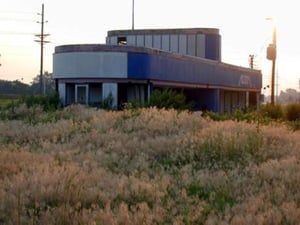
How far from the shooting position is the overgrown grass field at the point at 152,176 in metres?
7.53

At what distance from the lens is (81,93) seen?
35031mm

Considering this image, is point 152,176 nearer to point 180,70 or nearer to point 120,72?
point 120,72

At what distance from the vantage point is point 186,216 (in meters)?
7.64

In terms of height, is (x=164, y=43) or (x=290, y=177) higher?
(x=164, y=43)

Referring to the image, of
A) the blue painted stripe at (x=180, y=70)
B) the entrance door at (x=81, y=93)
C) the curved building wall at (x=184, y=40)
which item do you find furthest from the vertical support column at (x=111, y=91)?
the curved building wall at (x=184, y=40)

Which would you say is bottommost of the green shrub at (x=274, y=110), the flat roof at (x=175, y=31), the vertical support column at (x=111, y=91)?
the green shrub at (x=274, y=110)

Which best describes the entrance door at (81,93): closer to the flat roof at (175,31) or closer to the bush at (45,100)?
the bush at (45,100)

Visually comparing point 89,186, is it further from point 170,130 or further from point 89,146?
point 170,130

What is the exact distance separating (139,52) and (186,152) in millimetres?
21468

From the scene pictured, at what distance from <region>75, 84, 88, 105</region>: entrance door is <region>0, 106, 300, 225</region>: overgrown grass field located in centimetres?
1698

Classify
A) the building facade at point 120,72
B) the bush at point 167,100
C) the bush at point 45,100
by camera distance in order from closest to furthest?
the bush at point 167,100 → the bush at point 45,100 → the building facade at point 120,72

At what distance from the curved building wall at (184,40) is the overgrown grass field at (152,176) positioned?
3399 centimetres

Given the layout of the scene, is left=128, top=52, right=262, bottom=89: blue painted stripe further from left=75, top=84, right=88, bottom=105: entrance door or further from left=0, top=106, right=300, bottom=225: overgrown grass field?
left=0, top=106, right=300, bottom=225: overgrown grass field

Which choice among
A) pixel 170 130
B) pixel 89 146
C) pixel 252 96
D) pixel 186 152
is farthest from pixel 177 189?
pixel 252 96
